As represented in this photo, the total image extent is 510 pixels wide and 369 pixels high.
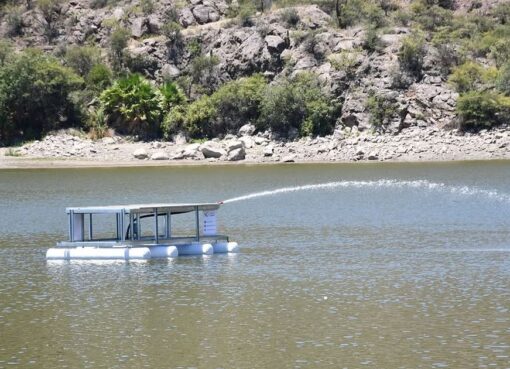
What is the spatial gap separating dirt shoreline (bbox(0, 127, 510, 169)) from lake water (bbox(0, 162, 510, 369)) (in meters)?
38.0

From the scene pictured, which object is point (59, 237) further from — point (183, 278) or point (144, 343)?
point (144, 343)

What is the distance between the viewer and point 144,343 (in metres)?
28.7

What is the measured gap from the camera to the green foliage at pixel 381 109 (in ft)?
373

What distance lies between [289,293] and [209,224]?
13.1m

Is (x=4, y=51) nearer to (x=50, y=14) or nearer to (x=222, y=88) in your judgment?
(x=50, y=14)

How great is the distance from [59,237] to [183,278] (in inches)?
628

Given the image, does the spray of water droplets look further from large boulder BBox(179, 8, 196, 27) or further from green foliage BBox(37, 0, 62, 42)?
green foliage BBox(37, 0, 62, 42)

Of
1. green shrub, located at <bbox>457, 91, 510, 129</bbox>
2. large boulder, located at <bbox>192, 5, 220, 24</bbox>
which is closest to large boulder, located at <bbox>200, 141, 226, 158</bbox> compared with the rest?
green shrub, located at <bbox>457, 91, 510, 129</bbox>

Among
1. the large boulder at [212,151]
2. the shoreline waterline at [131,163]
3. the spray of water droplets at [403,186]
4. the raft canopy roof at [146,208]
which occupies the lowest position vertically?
the shoreline waterline at [131,163]

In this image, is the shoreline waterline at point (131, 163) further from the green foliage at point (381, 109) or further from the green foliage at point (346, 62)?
the green foliage at point (346, 62)

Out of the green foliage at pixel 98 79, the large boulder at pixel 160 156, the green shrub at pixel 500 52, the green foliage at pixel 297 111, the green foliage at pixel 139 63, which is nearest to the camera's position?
the large boulder at pixel 160 156

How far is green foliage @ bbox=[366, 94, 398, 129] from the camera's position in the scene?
114 metres

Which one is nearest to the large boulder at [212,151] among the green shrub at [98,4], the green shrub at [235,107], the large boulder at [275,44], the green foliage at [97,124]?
the green shrub at [235,107]

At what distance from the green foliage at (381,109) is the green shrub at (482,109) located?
768 cm
